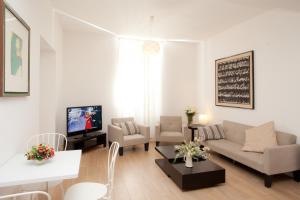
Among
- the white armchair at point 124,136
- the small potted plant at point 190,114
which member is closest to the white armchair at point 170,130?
the small potted plant at point 190,114

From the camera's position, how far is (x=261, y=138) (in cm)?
346

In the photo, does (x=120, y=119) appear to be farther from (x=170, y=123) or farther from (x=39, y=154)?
(x=39, y=154)

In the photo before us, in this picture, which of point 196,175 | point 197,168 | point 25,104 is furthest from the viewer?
point 197,168

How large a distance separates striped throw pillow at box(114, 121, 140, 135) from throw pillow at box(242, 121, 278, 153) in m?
2.50

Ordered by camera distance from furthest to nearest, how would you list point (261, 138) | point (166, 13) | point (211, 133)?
point (211, 133)
point (166, 13)
point (261, 138)

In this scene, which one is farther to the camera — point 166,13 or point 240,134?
point 240,134

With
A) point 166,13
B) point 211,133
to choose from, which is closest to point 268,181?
point 211,133

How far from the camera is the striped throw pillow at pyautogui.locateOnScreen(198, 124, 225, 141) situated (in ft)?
14.5

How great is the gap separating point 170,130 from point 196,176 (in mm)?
2530

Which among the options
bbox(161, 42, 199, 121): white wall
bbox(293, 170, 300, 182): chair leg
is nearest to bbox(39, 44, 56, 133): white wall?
bbox(161, 42, 199, 121): white wall

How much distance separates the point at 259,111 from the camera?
401 centimetres

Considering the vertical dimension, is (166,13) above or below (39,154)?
above

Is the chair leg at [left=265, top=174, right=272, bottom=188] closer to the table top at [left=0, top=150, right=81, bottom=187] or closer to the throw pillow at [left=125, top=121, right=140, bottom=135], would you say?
the table top at [left=0, top=150, right=81, bottom=187]

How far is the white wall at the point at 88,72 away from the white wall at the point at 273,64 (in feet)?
9.95
